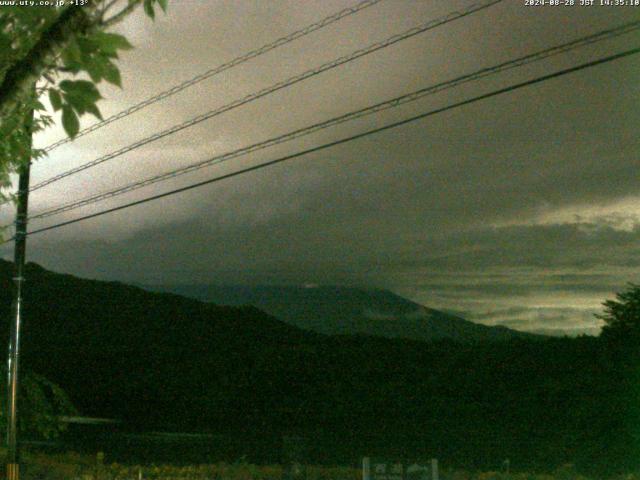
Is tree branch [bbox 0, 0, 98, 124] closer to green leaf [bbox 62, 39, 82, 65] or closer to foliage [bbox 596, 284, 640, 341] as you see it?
green leaf [bbox 62, 39, 82, 65]

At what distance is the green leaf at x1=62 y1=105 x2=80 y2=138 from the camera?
3143 mm

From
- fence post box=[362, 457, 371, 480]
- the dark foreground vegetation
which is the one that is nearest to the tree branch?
fence post box=[362, 457, 371, 480]

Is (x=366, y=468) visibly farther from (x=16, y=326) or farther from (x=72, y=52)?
(x=72, y=52)

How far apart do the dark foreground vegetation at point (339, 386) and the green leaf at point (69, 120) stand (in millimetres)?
14896

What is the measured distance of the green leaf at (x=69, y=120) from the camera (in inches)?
124

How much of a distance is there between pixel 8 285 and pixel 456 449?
130 ft

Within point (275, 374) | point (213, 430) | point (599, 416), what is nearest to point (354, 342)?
point (275, 374)

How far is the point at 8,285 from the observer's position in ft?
192

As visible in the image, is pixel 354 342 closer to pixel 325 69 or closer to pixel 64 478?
pixel 64 478

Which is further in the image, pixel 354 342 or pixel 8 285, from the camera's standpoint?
pixel 8 285

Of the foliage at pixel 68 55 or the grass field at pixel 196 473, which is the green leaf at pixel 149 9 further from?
A: the grass field at pixel 196 473

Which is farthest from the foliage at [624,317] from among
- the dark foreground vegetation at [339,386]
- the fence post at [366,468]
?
the fence post at [366,468]

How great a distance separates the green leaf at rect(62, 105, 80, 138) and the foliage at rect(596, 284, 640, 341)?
24.2m

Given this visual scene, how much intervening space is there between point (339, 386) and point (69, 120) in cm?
3623
